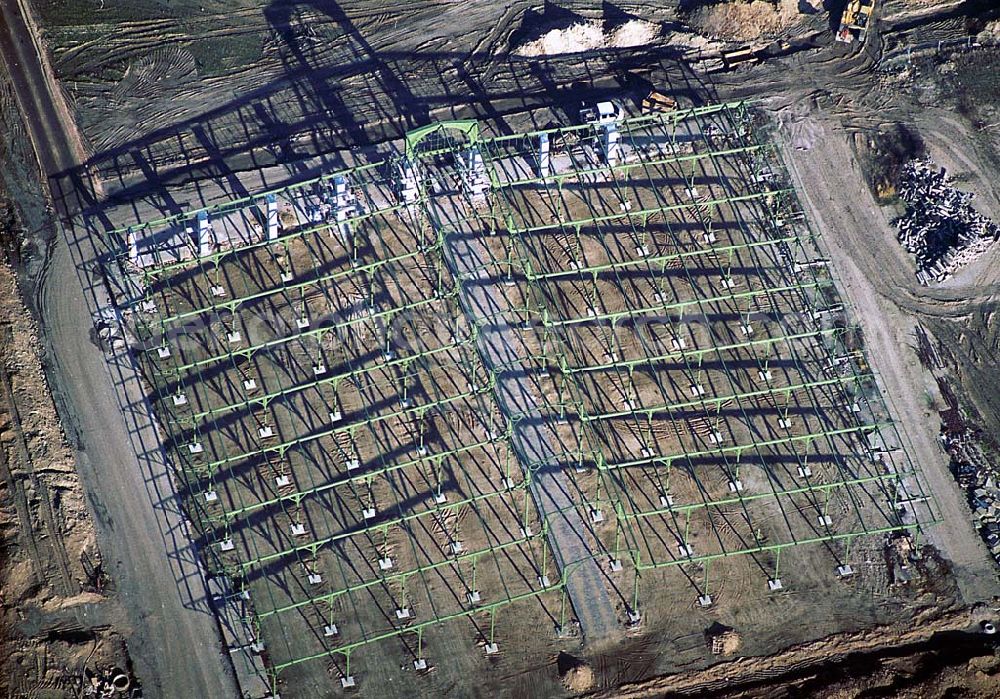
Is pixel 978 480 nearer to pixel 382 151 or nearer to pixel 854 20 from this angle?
pixel 854 20

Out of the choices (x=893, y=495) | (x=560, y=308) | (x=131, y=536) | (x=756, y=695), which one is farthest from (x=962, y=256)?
(x=131, y=536)

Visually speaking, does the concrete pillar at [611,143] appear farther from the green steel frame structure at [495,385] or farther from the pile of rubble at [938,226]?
the pile of rubble at [938,226]

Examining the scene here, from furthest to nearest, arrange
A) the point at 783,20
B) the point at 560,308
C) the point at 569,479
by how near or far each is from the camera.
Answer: the point at 783,20, the point at 560,308, the point at 569,479

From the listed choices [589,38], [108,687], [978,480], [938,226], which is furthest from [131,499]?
[938,226]

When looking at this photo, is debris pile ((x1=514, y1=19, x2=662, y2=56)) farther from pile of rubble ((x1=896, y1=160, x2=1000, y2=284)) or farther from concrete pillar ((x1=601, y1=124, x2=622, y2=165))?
pile of rubble ((x1=896, y1=160, x2=1000, y2=284))

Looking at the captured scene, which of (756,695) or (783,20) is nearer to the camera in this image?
(756,695)

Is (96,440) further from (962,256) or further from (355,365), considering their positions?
(962,256)

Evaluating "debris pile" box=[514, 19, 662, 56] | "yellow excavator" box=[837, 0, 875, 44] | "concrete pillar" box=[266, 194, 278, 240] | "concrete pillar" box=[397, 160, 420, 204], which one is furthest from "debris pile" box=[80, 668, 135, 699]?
"yellow excavator" box=[837, 0, 875, 44]
